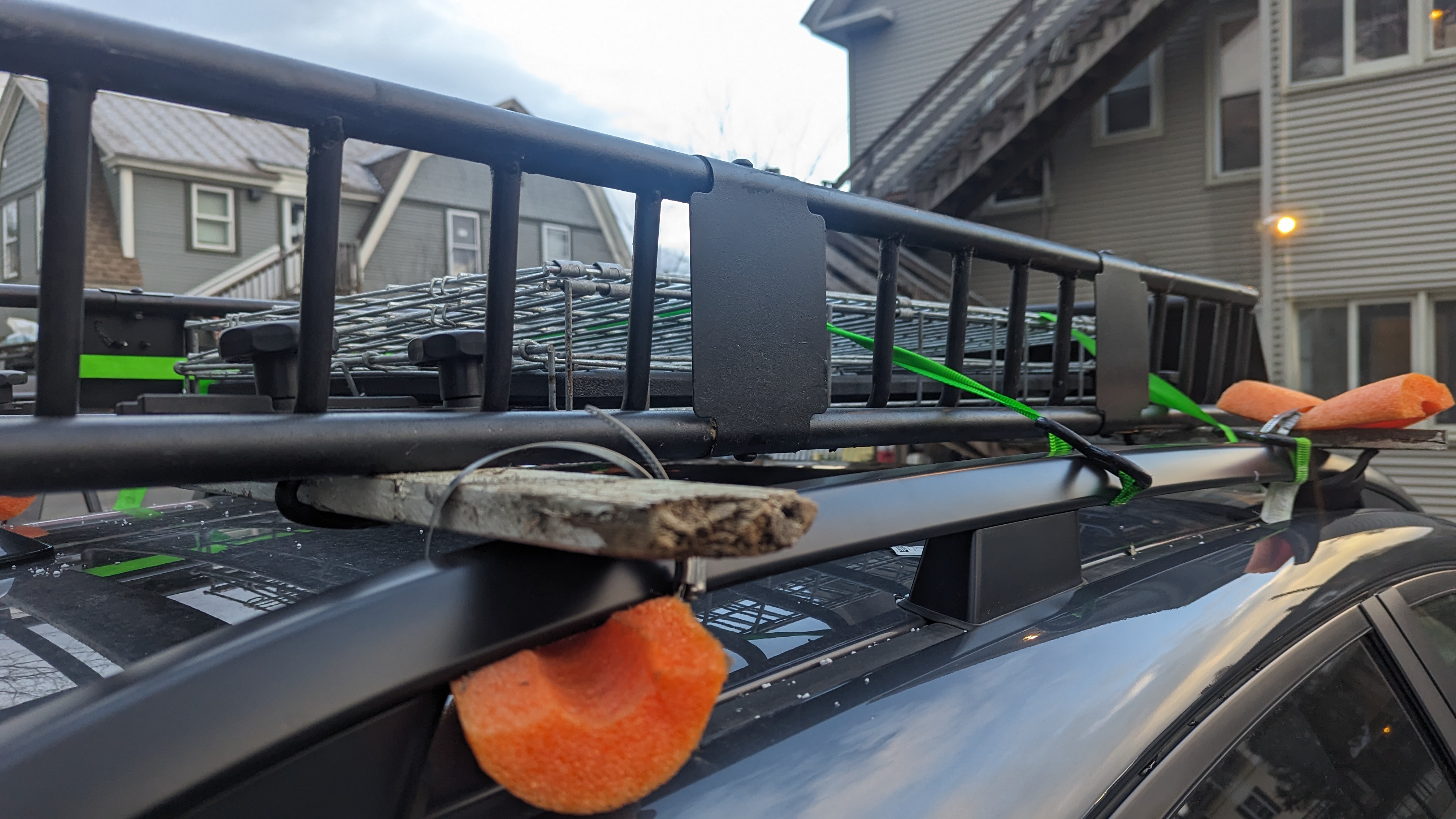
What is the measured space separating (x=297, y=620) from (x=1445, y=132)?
1411 cm

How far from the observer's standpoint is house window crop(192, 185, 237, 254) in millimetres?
21547

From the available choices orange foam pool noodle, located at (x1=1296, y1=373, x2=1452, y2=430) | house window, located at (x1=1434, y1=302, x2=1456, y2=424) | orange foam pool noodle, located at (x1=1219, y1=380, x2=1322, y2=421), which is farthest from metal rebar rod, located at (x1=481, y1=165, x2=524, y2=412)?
house window, located at (x1=1434, y1=302, x2=1456, y2=424)

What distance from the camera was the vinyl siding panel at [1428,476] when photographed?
11.0 metres

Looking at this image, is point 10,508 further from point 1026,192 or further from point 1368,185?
point 1026,192

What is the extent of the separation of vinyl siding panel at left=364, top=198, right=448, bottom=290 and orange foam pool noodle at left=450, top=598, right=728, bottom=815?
77.3 feet

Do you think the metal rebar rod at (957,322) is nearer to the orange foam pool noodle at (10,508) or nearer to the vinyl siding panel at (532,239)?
the orange foam pool noodle at (10,508)

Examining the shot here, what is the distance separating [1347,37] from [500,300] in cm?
1397

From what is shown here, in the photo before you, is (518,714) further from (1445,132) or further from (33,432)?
(1445,132)

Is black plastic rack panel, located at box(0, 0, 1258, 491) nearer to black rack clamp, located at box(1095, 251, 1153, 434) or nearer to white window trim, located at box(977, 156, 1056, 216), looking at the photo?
black rack clamp, located at box(1095, 251, 1153, 434)

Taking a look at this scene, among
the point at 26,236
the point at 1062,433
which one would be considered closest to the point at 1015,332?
the point at 1062,433

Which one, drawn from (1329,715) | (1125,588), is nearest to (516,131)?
→ (1125,588)

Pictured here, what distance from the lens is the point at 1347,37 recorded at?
461 inches

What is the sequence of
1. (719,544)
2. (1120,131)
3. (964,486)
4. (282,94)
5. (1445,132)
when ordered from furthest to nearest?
(1120,131) < (1445,132) < (964,486) < (282,94) < (719,544)

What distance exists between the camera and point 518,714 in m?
0.73
